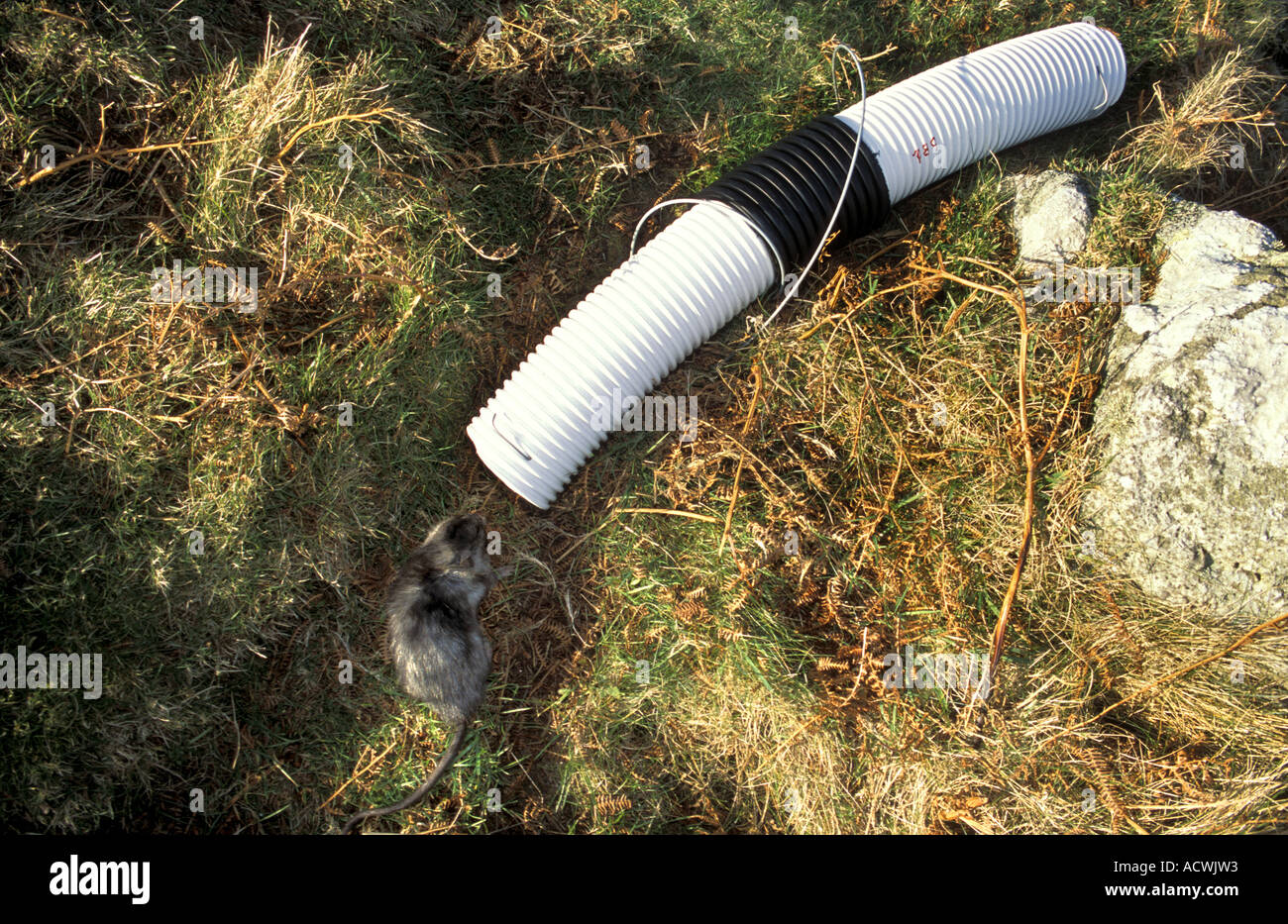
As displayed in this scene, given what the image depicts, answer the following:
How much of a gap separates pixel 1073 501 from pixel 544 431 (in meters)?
2.25

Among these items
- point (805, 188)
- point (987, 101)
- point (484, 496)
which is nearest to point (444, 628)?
point (484, 496)

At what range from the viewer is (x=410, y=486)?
3266mm

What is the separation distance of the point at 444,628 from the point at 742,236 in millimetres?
1980

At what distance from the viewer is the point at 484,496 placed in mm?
3318

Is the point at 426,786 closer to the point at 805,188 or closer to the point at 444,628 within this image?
Answer: the point at 444,628

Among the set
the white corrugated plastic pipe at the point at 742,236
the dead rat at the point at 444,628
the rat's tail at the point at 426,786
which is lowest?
the rat's tail at the point at 426,786

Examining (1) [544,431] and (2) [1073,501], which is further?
(2) [1073,501]

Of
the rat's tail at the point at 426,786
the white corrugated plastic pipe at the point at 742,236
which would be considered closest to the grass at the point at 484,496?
the rat's tail at the point at 426,786

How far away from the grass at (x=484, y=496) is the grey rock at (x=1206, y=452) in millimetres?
143

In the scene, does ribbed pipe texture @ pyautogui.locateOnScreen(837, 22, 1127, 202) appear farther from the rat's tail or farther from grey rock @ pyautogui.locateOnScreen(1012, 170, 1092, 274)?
the rat's tail

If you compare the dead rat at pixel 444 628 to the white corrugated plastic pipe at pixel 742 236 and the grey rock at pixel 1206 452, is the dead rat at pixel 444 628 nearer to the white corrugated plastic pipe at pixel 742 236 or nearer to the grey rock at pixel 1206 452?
the white corrugated plastic pipe at pixel 742 236

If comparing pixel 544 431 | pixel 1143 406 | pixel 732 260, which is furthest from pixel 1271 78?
pixel 544 431

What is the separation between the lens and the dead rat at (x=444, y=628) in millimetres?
2920

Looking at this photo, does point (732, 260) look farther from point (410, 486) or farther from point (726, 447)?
point (410, 486)
